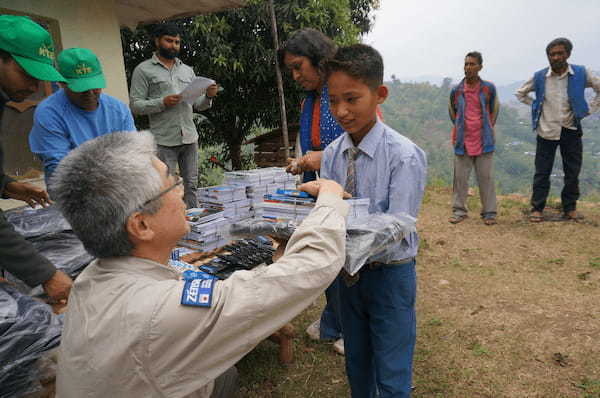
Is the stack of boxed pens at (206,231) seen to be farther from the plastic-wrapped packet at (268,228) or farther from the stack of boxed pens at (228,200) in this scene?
the plastic-wrapped packet at (268,228)

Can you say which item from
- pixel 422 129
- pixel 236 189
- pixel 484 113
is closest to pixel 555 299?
pixel 484 113

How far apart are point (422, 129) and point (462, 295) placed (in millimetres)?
35237

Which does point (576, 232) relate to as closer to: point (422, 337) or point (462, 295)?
point (462, 295)

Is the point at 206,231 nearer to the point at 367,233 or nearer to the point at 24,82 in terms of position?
the point at 24,82

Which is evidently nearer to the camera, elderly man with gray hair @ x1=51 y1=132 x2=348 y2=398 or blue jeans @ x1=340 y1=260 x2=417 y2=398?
elderly man with gray hair @ x1=51 y1=132 x2=348 y2=398

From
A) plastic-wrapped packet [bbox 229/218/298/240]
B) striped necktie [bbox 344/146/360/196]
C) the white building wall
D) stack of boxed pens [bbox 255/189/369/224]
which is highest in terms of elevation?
the white building wall

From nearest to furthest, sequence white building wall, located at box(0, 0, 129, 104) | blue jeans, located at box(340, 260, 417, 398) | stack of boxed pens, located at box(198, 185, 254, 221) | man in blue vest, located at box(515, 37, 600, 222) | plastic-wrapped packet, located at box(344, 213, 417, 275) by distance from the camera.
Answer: plastic-wrapped packet, located at box(344, 213, 417, 275)
blue jeans, located at box(340, 260, 417, 398)
stack of boxed pens, located at box(198, 185, 254, 221)
white building wall, located at box(0, 0, 129, 104)
man in blue vest, located at box(515, 37, 600, 222)

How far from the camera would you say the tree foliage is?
22.9ft

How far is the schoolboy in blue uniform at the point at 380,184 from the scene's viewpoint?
5.54 feet

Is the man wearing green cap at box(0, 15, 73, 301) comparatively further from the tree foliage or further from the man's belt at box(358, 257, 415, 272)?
the tree foliage

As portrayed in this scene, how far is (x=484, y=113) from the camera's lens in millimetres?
5875

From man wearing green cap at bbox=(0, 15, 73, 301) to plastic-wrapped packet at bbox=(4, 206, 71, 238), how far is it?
1.73 ft

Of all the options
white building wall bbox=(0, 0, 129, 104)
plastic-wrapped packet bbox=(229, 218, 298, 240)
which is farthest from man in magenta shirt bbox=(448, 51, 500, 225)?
plastic-wrapped packet bbox=(229, 218, 298, 240)

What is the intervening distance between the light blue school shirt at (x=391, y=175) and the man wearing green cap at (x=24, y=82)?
4.96 feet
